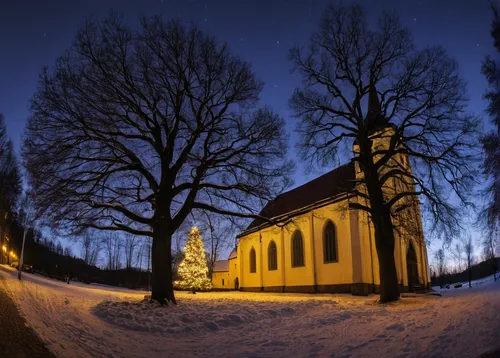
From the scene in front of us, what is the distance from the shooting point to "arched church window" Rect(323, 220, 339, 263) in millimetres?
31578

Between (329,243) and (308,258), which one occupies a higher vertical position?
(329,243)

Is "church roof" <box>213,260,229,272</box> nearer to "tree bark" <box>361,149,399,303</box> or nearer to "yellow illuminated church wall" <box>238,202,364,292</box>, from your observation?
"yellow illuminated church wall" <box>238,202,364,292</box>

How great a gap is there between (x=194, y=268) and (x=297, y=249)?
10.0 m

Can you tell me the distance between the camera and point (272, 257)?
40.7 meters

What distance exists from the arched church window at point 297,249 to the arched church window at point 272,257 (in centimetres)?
361

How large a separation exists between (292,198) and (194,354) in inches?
1357

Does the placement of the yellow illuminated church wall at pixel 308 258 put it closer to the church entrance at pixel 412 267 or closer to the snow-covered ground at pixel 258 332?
the church entrance at pixel 412 267

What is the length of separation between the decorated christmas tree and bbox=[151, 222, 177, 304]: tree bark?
69.1 ft

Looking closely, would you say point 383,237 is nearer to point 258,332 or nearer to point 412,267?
point 258,332

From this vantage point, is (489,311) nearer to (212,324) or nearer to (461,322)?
(461,322)

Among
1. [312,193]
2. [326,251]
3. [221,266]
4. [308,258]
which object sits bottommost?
[221,266]

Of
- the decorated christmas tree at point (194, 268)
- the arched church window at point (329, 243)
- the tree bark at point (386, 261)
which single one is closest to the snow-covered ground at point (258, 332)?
the tree bark at point (386, 261)

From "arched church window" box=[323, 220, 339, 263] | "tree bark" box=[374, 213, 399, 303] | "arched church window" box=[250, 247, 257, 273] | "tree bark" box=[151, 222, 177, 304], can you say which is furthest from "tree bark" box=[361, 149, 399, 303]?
"arched church window" box=[250, 247, 257, 273]

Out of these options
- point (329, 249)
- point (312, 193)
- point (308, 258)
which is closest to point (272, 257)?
point (308, 258)
